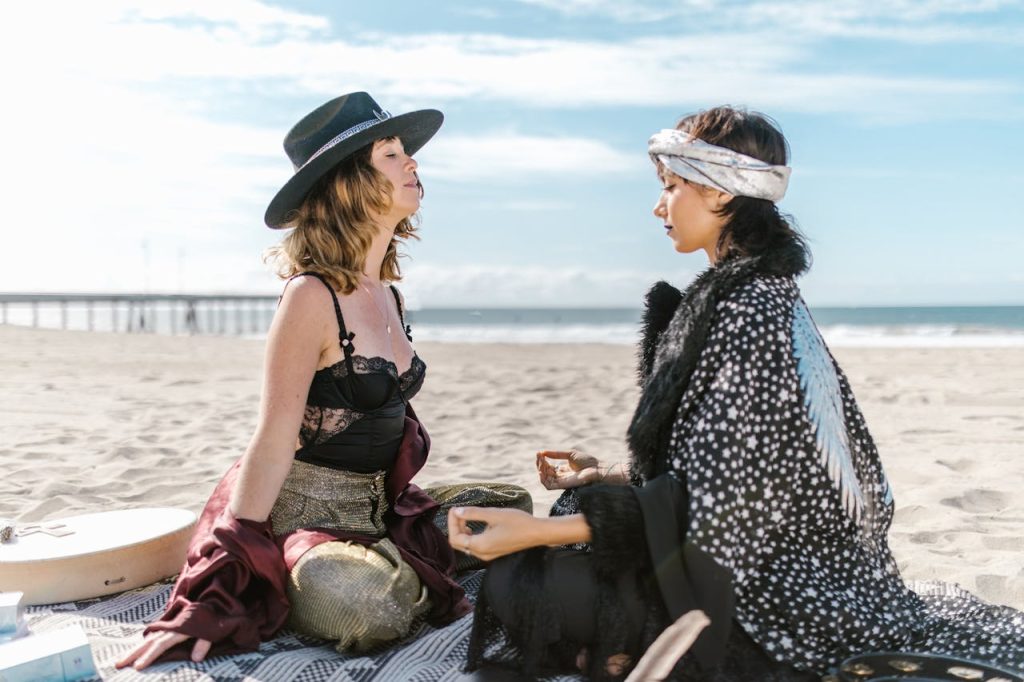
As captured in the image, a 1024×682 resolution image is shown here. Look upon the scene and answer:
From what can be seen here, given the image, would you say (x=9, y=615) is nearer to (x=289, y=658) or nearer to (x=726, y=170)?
(x=289, y=658)

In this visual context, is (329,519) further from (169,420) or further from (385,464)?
(169,420)

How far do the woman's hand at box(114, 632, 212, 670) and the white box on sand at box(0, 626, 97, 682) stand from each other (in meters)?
0.11

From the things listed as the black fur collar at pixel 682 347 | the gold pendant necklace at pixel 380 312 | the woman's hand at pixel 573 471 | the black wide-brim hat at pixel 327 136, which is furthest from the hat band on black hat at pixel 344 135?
the black fur collar at pixel 682 347

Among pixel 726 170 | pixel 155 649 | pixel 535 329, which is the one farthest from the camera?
pixel 535 329

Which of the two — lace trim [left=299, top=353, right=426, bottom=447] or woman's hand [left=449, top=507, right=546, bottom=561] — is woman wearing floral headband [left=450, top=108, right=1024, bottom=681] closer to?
woman's hand [left=449, top=507, right=546, bottom=561]

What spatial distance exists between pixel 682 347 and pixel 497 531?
62 cm

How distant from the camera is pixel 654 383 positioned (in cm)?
226

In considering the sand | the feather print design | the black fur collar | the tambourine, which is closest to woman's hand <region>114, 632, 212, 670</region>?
the black fur collar

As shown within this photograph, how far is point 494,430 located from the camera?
25.8 feet

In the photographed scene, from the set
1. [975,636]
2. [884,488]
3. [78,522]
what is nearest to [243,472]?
[78,522]

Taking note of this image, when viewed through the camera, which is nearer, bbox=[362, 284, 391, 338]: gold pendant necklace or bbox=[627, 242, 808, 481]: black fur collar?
bbox=[627, 242, 808, 481]: black fur collar

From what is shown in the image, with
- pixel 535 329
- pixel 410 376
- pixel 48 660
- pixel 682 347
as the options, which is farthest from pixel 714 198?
pixel 535 329

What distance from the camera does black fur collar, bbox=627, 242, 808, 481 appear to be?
2.19m

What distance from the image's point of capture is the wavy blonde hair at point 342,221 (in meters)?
3.14
